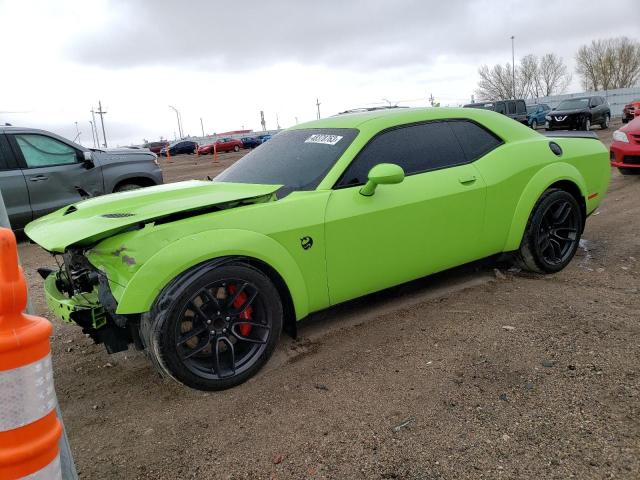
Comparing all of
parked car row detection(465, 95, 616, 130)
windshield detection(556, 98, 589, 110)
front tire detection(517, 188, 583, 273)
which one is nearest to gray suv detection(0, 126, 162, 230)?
front tire detection(517, 188, 583, 273)

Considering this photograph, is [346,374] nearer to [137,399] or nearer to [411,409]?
[411,409]

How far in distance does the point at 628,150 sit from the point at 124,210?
A: 8.92 meters

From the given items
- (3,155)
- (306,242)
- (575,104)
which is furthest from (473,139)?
(575,104)

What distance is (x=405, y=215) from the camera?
11.1 ft

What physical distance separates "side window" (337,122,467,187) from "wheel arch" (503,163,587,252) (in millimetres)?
640

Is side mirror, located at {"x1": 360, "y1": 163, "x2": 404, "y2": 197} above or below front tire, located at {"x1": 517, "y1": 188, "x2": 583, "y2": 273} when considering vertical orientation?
above

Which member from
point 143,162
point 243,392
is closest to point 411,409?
point 243,392

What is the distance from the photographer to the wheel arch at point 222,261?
8.27 feet

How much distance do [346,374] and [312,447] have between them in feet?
2.22

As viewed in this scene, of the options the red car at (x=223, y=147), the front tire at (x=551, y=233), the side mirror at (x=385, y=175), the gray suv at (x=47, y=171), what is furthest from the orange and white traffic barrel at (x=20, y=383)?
the red car at (x=223, y=147)

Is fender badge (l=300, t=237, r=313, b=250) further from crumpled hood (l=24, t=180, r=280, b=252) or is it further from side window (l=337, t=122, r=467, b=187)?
side window (l=337, t=122, r=467, b=187)

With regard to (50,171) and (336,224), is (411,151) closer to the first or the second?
(336,224)

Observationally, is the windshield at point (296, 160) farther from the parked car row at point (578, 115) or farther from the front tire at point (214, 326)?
the parked car row at point (578, 115)

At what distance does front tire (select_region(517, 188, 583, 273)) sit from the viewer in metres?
4.22
